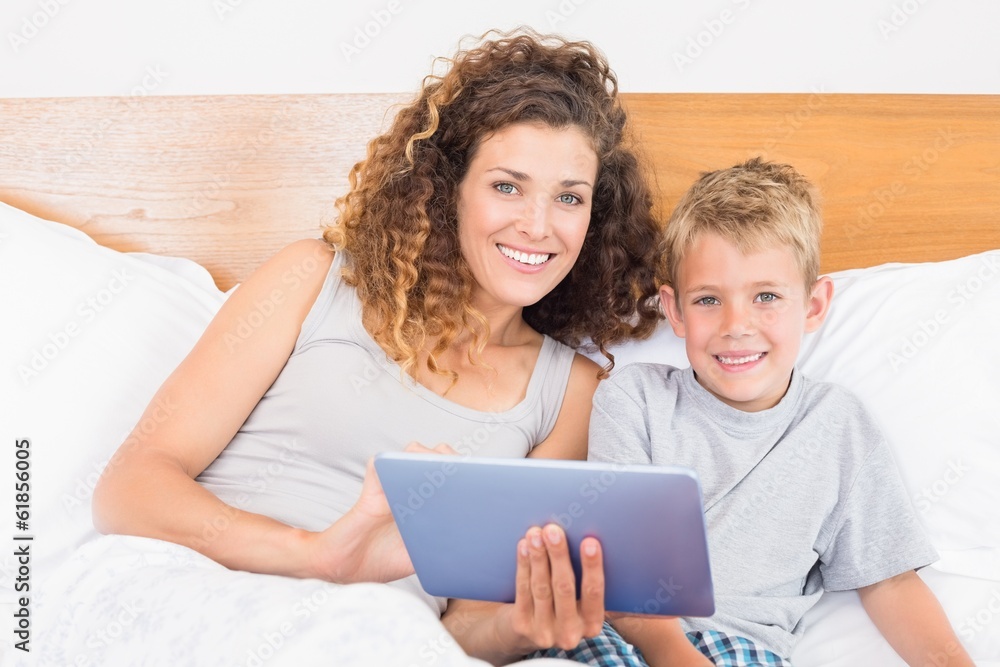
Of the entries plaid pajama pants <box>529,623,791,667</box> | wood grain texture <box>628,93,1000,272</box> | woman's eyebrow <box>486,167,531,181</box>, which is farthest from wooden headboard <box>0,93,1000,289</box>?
plaid pajama pants <box>529,623,791,667</box>

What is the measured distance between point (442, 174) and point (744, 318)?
491mm

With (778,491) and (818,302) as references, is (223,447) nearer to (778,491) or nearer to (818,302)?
(778,491)

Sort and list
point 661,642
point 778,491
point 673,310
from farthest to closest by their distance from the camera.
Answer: point 673,310
point 778,491
point 661,642

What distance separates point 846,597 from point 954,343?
17.5 inches

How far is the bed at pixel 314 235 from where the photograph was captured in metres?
1.08

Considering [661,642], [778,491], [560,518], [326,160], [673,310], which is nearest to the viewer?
[560,518]

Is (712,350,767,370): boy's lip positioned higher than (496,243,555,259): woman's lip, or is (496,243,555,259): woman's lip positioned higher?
(496,243,555,259): woman's lip

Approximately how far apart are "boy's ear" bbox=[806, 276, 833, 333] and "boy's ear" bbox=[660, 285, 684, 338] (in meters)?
0.17

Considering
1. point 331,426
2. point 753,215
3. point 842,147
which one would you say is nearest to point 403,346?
point 331,426

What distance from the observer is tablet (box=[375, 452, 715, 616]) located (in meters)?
0.72

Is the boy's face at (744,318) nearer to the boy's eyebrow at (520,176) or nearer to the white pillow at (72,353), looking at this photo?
the boy's eyebrow at (520,176)

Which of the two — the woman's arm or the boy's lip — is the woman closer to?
the woman's arm

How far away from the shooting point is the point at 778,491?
1091mm

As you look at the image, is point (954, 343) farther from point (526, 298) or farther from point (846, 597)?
point (526, 298)
